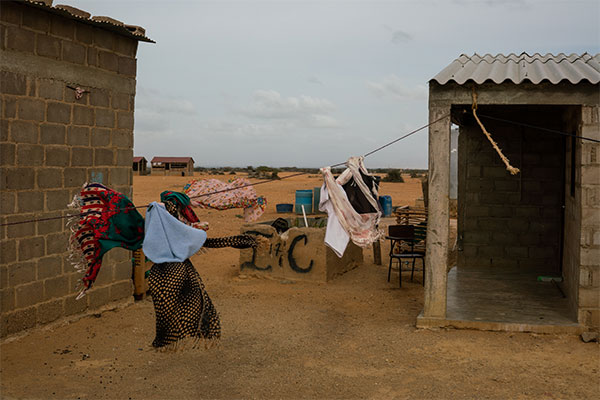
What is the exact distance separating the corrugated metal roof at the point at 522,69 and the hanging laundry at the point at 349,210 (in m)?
1.72

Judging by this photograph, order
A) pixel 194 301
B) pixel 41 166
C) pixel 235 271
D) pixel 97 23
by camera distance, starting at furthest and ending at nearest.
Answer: pixel 235 271 → pixel 97 23 → pixel 41 166 → pixel 194 301

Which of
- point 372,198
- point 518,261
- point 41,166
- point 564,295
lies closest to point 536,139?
point 518,261

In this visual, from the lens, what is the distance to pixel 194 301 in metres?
5.59

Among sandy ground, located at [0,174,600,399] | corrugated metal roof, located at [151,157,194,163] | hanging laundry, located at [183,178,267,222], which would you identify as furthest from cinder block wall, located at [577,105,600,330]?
corrugated metal roof, located at [151,157,194,163]

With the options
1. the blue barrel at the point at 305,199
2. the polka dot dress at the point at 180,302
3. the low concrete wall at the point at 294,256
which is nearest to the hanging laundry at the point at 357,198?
the polka dot dress at the point at 180,302

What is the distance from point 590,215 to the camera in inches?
280

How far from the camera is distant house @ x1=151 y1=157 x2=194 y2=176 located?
51.3 m

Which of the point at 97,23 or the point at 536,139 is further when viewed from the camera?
the point at 536,139

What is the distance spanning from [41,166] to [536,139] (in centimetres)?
862

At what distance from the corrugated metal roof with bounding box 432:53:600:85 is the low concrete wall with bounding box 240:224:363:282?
389 centimetres

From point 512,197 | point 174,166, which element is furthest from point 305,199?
point 174,166

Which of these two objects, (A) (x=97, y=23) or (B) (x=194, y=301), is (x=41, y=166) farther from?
(B) (x=194, y=301)

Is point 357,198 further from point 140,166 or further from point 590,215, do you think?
point 140,166

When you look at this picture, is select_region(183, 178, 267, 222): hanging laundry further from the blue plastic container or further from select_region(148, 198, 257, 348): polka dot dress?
select_region(148, 198, 257, 348): polka dot dress
